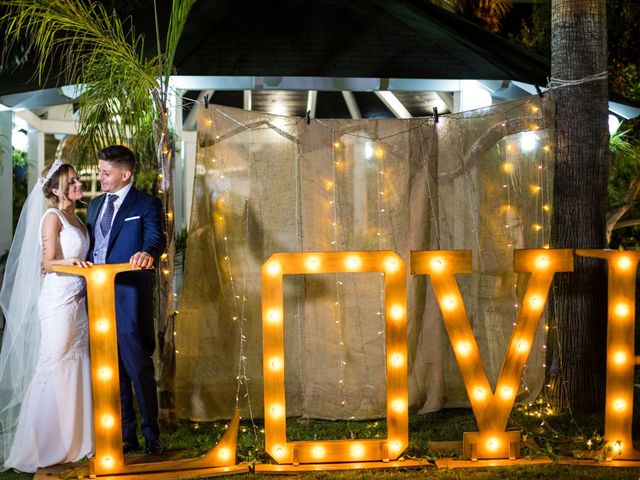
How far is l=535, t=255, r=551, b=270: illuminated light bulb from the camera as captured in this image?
5617mm

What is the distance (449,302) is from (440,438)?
4.20ft

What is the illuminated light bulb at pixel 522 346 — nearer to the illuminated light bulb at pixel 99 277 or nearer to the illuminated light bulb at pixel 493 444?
the illuminated light bulb at pixel 493 444

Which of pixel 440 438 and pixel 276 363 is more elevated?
pixel 276 363

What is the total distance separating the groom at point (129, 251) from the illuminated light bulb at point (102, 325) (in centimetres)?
41

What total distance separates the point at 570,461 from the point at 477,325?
1604 millimetres

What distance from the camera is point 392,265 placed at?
554 centimetres

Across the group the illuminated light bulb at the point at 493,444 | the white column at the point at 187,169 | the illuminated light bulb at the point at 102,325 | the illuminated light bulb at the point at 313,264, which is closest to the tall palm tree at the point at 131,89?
the illuminated light bulb at the point at 102,325

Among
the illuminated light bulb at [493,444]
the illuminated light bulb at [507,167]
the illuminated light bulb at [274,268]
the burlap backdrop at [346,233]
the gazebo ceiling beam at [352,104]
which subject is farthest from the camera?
the gazebo ceiling beam at [352,104]

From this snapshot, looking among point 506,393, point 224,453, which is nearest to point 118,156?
point 224,453

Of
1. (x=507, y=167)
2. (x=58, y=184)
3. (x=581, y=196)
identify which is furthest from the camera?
(x=507, y=167)

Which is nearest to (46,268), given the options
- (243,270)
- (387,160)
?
(243,270)

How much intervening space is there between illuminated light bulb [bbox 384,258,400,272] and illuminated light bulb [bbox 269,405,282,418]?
3.67ft

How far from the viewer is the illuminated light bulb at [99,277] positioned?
17.5 ft

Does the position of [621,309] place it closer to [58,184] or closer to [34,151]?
[58,184]
